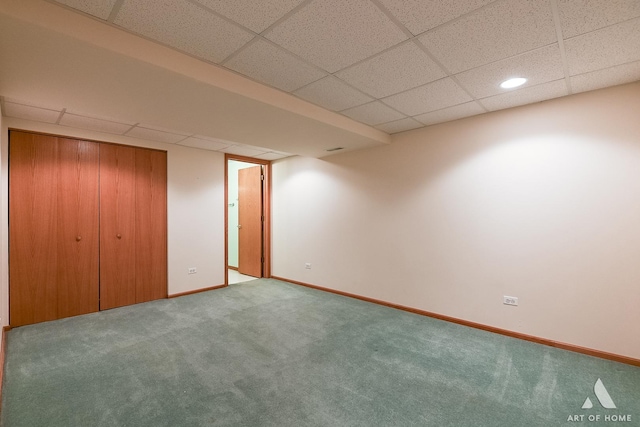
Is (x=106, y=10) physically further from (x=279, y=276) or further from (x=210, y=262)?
(x=279, y=276)

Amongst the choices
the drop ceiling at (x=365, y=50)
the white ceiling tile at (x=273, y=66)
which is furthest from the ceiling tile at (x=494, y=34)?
the white ceiling tile at (x=273, y=66)

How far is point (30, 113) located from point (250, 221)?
3708 millimetres

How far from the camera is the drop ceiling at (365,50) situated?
5.27 ft

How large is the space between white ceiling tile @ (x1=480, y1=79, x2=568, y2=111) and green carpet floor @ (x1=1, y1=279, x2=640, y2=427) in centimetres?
253

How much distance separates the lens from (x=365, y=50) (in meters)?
2.02

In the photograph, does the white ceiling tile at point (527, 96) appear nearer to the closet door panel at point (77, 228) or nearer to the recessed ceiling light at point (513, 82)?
the recessed ceiling light at point (513, 82)

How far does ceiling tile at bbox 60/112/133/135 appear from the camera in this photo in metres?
3.32

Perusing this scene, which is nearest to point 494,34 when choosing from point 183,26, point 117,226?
point 183,26

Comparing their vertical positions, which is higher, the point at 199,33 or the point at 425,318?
the point at 199,33

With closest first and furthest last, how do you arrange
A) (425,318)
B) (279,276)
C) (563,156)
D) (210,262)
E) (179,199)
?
1. (563,156)
2. (425,318)
3. (179,199)
4. (210,262)
5. (279,276)

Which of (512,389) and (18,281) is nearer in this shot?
(512,389)

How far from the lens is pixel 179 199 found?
4.69 metres

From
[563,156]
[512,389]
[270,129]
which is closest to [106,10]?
[270,129]

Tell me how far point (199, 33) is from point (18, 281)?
3.79 metres
